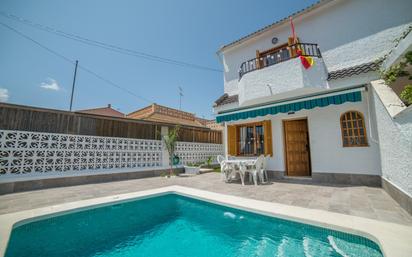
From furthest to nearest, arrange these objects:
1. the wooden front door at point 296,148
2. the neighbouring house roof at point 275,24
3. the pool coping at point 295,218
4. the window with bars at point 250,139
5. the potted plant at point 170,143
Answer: the potted plant at point 170,143
the window with bars at point 250,139
the wooden front door at point 296,148
the neighbouring house roof at point 275,24
the pool coping at point 295,218

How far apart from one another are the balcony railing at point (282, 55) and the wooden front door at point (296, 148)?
4303mm

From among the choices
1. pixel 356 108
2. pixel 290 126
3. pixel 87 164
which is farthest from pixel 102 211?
pixel 356 108

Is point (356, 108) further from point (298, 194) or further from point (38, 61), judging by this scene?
point (38, 61)

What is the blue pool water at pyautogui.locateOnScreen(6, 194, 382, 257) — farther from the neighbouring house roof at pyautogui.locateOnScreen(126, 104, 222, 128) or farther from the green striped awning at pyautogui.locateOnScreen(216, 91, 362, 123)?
the neighbouring house roof at pyautogui.locateOnScreen(126, 104, 222, 128)

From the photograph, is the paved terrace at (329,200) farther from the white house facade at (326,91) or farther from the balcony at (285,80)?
the balcony at (285,80)

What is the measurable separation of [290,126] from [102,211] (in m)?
11.7

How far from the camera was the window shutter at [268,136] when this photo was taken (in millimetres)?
11289

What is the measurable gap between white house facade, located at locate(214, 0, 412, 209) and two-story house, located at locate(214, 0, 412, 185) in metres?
0.04

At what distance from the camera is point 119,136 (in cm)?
1248

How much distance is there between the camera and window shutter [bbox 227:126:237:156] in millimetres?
12898

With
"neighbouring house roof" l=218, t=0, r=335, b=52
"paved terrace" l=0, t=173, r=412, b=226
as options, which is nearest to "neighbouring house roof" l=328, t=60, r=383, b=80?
"neighbouring house roof" l=218, t=0, r=335, b=52

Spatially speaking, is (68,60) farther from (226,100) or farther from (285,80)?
(285,80)

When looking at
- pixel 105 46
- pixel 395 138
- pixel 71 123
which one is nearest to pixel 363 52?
pixel 395 138

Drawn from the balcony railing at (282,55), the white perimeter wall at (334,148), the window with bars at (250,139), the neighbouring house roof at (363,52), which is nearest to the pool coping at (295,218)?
the white perimeter wall at (334,148)
